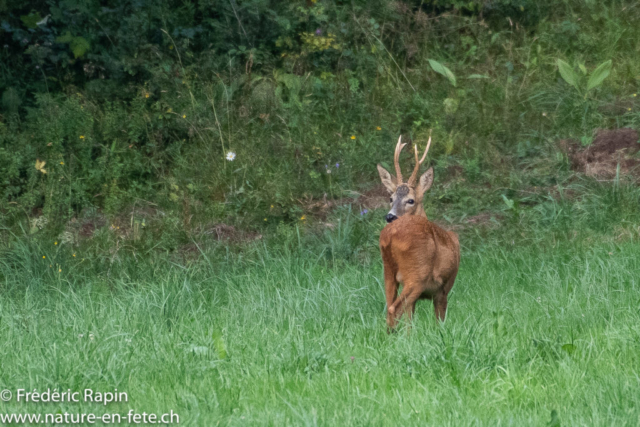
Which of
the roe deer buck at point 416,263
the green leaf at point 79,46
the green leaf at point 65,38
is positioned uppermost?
the roe deer buck at point 416,263

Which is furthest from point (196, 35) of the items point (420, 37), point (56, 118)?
point (420, 37)

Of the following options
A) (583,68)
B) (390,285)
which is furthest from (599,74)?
(390,285)

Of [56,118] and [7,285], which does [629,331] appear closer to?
[7,285]

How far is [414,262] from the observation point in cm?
421

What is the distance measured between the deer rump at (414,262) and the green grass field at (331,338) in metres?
0.18

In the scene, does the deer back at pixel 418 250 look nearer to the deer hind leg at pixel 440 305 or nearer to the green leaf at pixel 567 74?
the deer hind leg at pixel 440 305

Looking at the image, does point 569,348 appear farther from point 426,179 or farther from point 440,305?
point 426,179

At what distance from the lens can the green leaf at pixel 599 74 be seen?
353 inches

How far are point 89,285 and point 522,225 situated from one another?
3695mm

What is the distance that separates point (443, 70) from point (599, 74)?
5.49ft

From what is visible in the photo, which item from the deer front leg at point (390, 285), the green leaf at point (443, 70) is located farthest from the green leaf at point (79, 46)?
the deer front leg at point (390, 285)

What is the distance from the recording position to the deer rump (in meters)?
4.21

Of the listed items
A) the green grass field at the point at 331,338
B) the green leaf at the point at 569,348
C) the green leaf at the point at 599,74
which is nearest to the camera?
the green grass field at the point at 331,338

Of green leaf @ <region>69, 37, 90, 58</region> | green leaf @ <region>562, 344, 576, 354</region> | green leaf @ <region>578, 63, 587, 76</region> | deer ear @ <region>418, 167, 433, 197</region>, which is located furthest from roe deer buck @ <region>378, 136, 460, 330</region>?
green leaf @ <region>69, 37, 90, 58</region>
